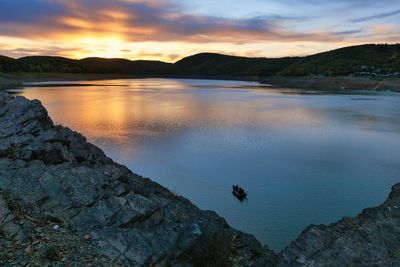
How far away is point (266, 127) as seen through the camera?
4638cm

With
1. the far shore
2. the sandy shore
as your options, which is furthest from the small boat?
the sandy shore

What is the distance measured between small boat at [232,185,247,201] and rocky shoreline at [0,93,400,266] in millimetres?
5279

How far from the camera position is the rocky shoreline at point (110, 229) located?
10.5 m

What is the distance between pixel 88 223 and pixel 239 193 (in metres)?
11.1

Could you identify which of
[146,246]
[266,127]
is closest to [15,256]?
[146,246]

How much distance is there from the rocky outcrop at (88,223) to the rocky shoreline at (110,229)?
0.03m

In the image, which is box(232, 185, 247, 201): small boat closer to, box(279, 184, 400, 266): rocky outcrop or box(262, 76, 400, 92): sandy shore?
box(279, 184, 400, 266): rocky outcrop

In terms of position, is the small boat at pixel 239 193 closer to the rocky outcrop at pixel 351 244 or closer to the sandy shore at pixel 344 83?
the rocky outcrop at pixel 351 244

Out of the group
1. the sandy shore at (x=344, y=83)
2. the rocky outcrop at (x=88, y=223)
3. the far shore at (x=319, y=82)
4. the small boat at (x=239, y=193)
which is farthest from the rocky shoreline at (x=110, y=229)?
the sandy shore at (x=344, y=83)

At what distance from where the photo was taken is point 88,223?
1148 centimetres

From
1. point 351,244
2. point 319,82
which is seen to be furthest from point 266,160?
point 319,82

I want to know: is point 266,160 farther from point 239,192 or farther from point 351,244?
point 351,244

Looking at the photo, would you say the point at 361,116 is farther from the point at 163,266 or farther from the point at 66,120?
the point at 163,266

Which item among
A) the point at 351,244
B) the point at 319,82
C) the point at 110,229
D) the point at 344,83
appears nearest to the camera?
the point at 110,229
